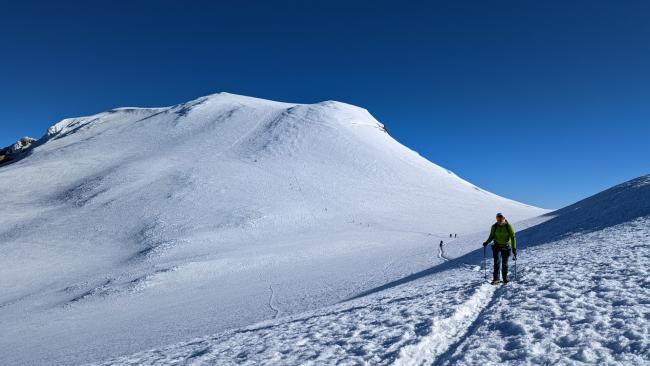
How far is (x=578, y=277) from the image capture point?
36.8 feet

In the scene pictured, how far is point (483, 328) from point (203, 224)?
134ft

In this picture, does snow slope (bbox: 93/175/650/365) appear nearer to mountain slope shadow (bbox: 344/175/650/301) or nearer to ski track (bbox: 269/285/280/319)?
ski track (bbox: 269/285/280/319)

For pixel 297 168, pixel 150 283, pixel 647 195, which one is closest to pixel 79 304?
pixel 150 283

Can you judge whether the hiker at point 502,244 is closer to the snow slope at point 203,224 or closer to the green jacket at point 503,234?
the green jacket at point 503,234

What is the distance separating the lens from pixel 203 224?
149 feet

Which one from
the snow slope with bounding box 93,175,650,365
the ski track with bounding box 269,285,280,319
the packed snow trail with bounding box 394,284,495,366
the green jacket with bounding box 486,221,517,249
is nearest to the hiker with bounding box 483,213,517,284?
the green jacket with bounding box 486,221,517,249

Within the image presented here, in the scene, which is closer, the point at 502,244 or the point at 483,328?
the point at 483,328

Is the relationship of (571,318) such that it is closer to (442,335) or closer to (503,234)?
(442,335)

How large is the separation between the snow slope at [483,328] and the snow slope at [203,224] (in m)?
5.11

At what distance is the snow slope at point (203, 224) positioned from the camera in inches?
742

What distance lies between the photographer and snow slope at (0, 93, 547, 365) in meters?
18.8

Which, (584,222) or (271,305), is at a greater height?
(584,222)

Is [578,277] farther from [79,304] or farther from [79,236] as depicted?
[79,236]

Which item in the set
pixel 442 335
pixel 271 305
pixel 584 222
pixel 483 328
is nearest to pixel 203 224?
pixel 271 305
